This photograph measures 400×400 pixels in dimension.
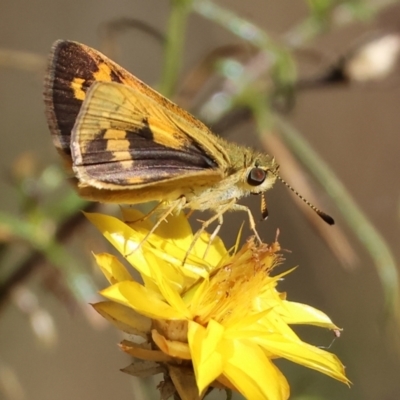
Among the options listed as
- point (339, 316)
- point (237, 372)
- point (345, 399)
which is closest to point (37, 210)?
point (237, 372)

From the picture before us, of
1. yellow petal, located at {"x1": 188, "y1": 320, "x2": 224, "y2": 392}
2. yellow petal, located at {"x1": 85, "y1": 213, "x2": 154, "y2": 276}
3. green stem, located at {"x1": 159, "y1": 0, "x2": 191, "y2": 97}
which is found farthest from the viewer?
green stem, located at {"x1": 159, "y1": 0, "x2": 191, "y2": 97}

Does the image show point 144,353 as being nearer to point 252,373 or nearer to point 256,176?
point 252,373

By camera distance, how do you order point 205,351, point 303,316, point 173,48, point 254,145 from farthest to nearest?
point 254,145 → point 173,48 → point 303,316 → point 205,351

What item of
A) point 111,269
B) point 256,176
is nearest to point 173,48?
point 256,176

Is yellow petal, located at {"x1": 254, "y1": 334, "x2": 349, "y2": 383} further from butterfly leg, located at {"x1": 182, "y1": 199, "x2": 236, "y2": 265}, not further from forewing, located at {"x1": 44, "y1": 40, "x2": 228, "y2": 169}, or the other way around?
forewing, located at {"x1": 44, "y1": 40, "x2": 228, "y2": 169}

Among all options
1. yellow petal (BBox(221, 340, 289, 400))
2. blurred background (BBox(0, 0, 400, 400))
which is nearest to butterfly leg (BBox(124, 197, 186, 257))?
yellow petal (BBox(221, 340, 289, 400))

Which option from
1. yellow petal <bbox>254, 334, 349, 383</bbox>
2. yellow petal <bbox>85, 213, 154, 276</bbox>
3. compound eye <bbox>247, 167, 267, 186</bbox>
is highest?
compound eye <bbox>247, 167, 267, 186</bbox>

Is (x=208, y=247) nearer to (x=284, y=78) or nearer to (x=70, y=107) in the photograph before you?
(x=70, y=107)
